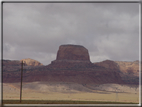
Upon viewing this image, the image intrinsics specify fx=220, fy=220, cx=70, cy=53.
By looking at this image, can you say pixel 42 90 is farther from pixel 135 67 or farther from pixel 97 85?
pixel 135 67

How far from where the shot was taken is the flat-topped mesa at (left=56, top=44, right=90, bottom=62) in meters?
139

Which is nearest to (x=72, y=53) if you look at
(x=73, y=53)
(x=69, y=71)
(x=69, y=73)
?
(x=73, y=53)

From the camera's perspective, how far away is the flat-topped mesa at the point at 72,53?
455 ft

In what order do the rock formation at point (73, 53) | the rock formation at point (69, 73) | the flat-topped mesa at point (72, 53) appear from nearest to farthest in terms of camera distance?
the rock formation at point (69, 73) < the flat-topped mesa at point (72, 53) < the rock formation at point (73, 53)

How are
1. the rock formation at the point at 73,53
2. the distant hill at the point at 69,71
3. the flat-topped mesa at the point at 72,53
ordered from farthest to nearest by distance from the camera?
the rock formation at the point at 73,53, the flat-topped mesa at the point at 72,53, the distant hill at the point at 69,71

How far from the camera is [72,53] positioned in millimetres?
139875

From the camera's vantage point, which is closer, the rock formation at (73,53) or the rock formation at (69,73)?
the rock formation at (69,73)

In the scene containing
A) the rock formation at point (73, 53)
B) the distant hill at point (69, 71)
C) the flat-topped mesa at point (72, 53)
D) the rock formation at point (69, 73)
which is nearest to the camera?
the rock formation at point (69, 73)

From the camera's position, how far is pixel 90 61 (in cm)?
13875

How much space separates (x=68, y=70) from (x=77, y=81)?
9231mm

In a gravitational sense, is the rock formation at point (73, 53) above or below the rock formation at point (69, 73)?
above

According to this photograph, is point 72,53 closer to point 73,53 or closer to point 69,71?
point 73,53

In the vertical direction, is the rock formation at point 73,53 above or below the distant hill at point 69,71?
above

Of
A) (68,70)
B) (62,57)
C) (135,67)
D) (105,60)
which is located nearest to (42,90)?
(68,70)
